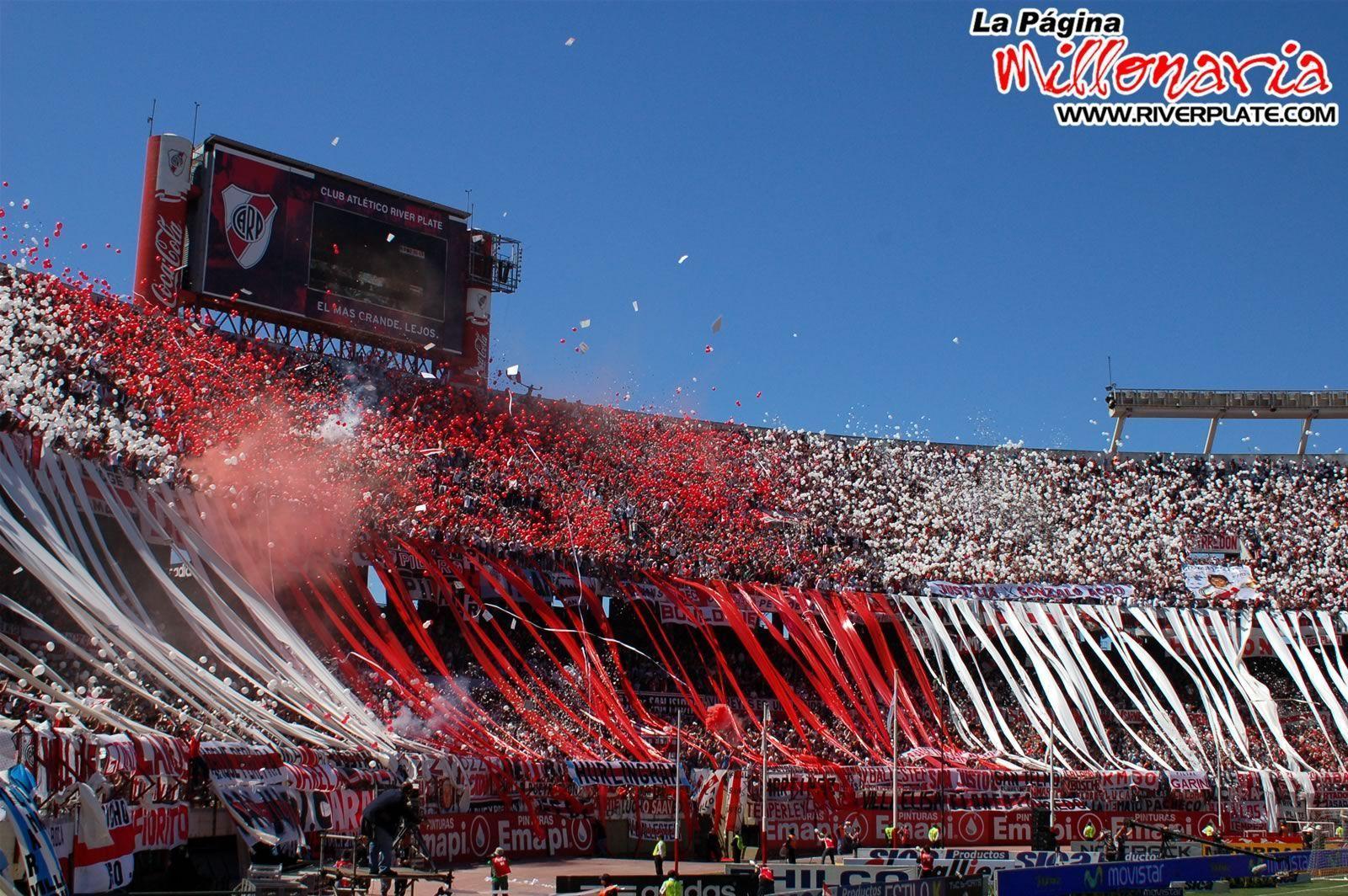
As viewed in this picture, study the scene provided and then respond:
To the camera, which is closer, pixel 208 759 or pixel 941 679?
pixel 208 759

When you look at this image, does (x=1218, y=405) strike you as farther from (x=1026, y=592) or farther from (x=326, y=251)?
(x=326, y=251)

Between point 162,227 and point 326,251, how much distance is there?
4807 millimetres

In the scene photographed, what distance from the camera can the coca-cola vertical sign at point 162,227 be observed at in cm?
3806

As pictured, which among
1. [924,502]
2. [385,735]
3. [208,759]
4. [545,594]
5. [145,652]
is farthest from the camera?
[924,502]

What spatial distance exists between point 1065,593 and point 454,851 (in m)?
26.6

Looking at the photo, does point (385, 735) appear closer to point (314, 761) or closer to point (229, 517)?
point (314, 761)

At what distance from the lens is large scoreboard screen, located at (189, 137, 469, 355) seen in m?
38.7

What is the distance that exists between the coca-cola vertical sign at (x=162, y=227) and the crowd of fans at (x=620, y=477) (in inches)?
59.9

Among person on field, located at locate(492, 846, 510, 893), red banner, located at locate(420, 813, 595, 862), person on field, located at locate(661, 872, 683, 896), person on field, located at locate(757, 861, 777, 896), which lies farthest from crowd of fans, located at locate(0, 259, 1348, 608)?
person on field, located at locate(757, 861, 777, 896)

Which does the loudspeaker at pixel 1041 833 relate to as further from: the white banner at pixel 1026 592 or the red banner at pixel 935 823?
the white banner at pixel 1026 592

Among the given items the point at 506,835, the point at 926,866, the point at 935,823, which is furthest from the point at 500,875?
the point at 935,823

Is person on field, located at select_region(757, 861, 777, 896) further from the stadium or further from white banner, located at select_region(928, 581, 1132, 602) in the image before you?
white banner, located at select_region(928, 581, 1132, 602)

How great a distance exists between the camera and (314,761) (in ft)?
66.1

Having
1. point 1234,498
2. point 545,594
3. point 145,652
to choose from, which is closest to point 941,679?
point 545,594
